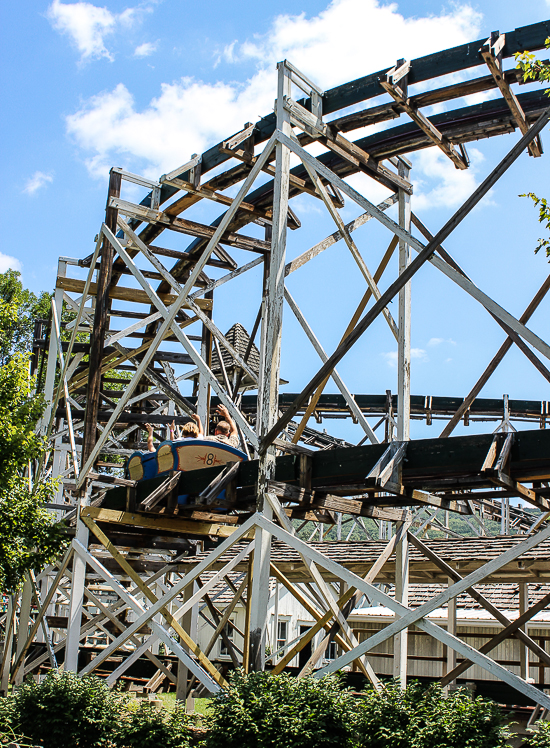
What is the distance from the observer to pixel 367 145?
9672mm

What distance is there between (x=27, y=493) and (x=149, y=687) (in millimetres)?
6444

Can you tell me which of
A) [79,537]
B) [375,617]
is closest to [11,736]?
[79,537]

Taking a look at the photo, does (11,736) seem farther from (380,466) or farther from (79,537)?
(380,466)

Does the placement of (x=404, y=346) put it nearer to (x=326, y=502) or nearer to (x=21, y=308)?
(x=326, y=502)

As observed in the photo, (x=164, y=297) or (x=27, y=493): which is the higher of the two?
(x=164, y=297)

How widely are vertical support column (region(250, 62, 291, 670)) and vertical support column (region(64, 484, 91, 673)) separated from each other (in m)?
3.38

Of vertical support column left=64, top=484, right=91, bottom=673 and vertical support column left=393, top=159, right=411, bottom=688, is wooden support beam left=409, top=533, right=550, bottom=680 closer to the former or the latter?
vertical support column left=393, top=159, right=411, bottom=688

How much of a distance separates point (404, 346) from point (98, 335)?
180 inches

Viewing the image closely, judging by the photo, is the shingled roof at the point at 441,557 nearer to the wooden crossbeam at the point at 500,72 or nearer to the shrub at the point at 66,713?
the shrub at the point at 66,713

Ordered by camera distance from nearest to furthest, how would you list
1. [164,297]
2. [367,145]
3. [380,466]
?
[380,466] < [367,145] < [164,297]

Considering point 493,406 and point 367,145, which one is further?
point 493,406

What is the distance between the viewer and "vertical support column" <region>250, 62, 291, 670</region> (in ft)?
24.9

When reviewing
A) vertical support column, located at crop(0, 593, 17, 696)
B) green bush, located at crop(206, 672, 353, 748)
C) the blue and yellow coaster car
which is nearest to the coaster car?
the blue and yellow coaster car

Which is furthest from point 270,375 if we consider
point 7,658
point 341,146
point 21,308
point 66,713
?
point 21,308
